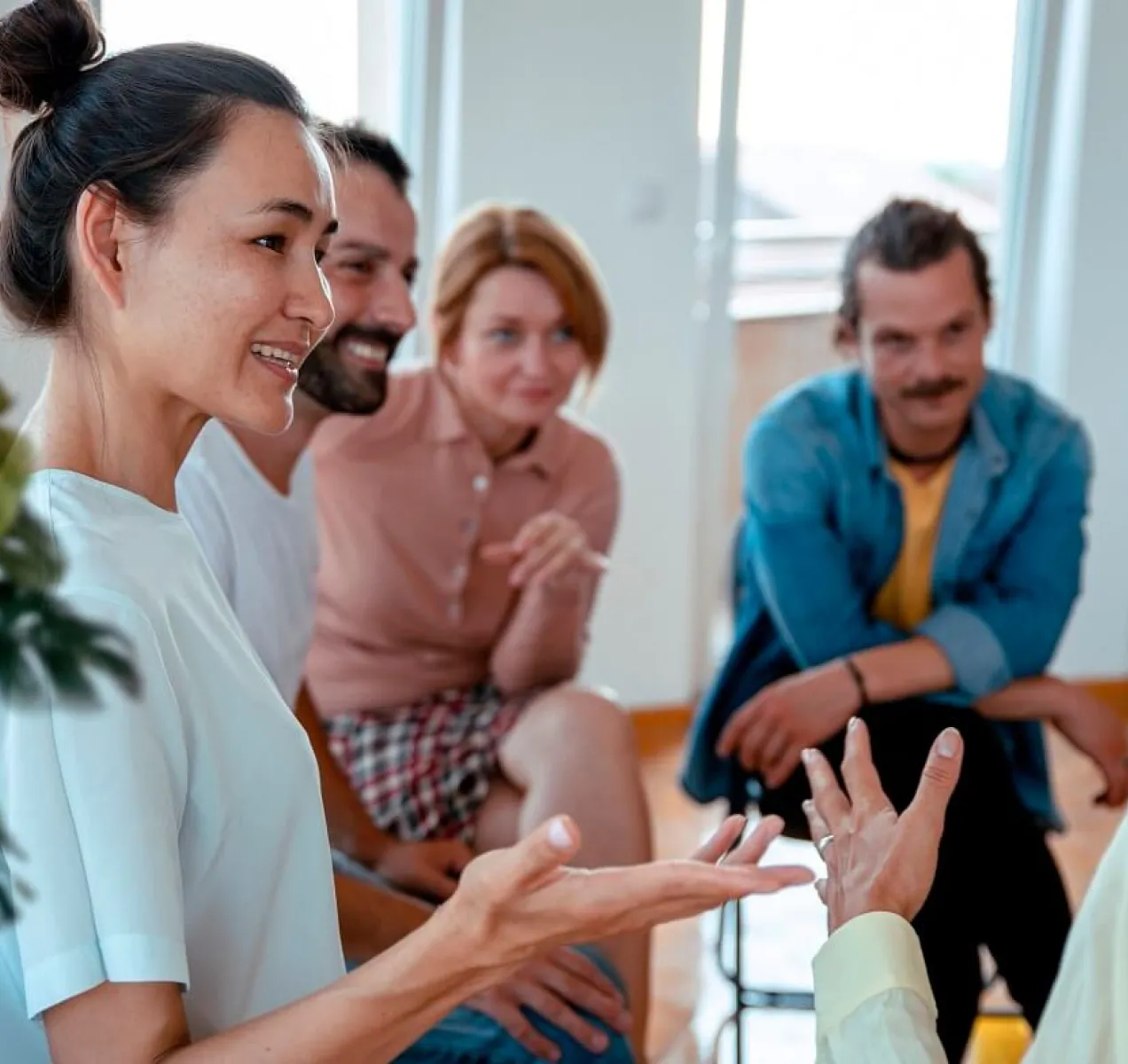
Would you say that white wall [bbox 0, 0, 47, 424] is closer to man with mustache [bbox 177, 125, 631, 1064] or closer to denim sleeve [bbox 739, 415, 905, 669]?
man with mustache [bbox 177, 125, 631, 1064]

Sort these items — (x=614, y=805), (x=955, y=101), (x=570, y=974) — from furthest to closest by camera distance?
1. (x=955, y=101)
2. (x=614, y=805)
3. (x=570, y=974)

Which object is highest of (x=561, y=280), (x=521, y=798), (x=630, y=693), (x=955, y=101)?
(x=955, y=101)

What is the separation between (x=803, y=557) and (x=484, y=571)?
40cm

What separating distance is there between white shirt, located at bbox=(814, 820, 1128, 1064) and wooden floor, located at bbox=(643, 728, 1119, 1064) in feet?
3.71

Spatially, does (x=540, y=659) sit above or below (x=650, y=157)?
below

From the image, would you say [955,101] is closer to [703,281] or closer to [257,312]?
[703,281]

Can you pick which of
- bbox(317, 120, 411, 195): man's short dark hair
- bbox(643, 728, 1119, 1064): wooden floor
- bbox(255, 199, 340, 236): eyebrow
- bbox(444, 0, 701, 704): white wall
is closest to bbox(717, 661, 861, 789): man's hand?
bbox(643, 728, 1119, 1064): wooden floor

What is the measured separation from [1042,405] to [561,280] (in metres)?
0.64

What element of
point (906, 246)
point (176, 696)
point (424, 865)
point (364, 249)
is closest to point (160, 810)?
point (176, 696)

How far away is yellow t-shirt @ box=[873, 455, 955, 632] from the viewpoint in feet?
6.97

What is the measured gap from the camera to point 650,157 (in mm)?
3303

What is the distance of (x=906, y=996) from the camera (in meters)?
0.96

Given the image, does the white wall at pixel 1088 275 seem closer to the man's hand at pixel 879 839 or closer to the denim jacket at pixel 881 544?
the denim jacket at pixel 881 544

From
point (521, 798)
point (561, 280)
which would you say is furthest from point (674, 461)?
point (521, 798)
